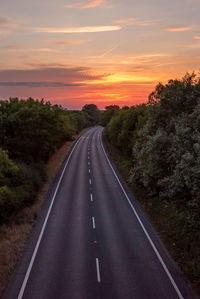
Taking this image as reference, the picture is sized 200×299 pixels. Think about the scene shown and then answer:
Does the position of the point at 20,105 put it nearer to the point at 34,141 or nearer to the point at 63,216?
the point at 34,141

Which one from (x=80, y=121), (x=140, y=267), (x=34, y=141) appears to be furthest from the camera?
(x=80, y=121)

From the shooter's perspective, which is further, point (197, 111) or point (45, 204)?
point (45, 204)

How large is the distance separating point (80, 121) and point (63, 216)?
100209mm

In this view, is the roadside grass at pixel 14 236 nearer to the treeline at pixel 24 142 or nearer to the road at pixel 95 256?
the road at pixel 95 256

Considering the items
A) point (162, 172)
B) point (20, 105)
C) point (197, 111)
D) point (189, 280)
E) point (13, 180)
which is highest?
point (20, 105)

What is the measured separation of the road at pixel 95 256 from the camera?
12951mm

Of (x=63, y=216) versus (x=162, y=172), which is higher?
(x=162, y=172)

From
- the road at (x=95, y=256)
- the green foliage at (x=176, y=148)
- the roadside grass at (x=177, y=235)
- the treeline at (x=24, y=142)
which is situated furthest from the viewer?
the treeline at (x=24, y=142)

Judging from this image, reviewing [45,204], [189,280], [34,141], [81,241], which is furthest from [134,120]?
[189,280]

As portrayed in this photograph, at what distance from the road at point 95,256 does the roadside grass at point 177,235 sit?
0.50 metres

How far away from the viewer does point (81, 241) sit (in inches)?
719

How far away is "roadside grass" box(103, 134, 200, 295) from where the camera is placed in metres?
14.7

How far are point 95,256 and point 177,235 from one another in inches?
232

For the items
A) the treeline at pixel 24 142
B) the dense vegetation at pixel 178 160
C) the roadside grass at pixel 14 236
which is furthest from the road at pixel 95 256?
the treeline at pixel 24 142
